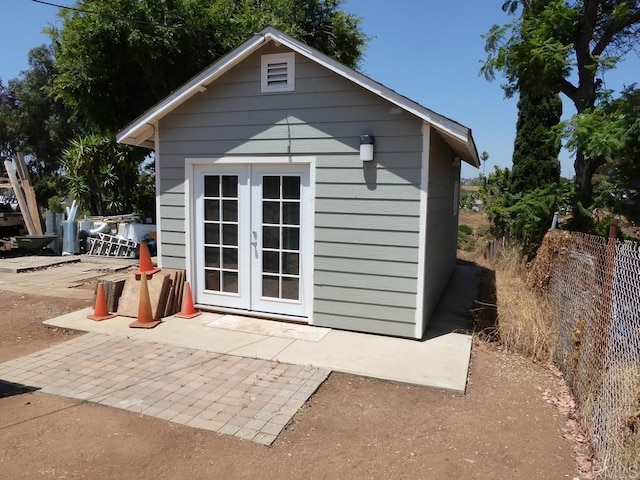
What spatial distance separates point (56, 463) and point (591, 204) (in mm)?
9042

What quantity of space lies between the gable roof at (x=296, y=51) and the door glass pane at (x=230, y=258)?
7.12 feet

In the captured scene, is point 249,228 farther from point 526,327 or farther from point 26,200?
point 26,200

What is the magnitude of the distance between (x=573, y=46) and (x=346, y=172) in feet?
20.8

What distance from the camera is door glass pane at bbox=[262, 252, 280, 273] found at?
249 inches

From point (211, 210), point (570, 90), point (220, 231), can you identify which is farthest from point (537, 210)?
point (211, 210)

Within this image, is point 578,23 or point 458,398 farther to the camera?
point 578,23

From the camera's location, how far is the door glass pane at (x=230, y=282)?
6.57 meters

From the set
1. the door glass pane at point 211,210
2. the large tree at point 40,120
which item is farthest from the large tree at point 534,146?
the large tree at point 40,120

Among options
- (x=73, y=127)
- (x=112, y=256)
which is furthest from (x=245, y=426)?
(x=73, y=127)

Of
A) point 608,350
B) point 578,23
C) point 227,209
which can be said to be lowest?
point 608,350

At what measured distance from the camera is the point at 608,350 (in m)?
3.52

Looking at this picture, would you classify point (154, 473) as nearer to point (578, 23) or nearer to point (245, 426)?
point (245, 426)

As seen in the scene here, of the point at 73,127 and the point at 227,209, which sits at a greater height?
the point at 73,127

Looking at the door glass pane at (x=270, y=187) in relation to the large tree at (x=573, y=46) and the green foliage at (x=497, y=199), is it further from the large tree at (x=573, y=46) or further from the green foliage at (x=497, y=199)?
the green foliage at (x=497, y=199)
